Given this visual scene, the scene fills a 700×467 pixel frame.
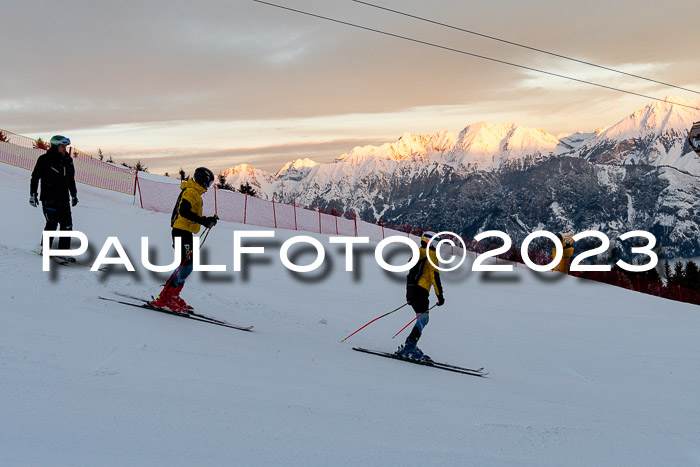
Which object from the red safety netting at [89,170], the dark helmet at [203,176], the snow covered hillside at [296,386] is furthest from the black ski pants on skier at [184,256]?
the red safety netting at [89,170]

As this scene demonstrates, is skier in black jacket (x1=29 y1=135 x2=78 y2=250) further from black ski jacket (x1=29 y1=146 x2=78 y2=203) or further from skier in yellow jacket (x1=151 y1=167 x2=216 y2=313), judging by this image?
skier in yellow jacket (x1=151 y1=167 x2=216 y2=313)

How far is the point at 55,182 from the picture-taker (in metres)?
8.68

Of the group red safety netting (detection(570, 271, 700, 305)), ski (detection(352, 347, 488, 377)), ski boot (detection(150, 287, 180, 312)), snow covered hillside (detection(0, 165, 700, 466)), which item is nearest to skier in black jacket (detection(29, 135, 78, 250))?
snow covered hillside (detection(0, 165, 700, 466))

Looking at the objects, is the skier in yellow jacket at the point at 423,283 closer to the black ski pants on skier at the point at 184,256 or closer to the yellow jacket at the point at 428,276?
the yellow jacket at the point at 428,276

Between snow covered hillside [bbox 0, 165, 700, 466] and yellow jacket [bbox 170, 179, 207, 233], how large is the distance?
125 cm

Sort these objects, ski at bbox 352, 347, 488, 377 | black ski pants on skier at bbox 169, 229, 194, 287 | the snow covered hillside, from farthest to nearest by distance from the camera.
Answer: black ski pants on skier at bbox 169, 229, 194, 287 < ski at bbox 352, 347, 488, 377 < the snow covered hillside

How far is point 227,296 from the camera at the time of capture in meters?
10.3

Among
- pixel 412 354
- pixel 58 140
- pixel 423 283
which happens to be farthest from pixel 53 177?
pixel 412 354

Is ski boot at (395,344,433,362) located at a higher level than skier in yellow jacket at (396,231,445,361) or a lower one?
lower

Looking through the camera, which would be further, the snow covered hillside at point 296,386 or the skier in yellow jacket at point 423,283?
the skier in yellow jacket at point 423,283

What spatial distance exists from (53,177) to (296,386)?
588 centimetres

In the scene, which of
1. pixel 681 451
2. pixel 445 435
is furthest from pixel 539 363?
pixel 445 435

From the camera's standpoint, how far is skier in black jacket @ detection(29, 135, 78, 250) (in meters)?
8.63

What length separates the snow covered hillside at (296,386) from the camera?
3572 mm
